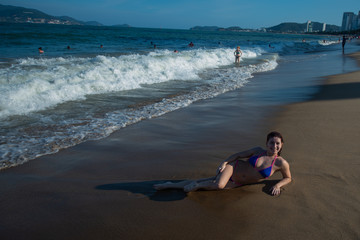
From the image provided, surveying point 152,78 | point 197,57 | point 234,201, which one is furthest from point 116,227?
point 197,57

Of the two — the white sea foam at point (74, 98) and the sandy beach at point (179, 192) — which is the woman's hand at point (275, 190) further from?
the white sea foam at point (74, 98)

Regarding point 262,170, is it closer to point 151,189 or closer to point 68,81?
point 151,189

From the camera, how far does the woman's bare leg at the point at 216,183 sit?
3.09 metres

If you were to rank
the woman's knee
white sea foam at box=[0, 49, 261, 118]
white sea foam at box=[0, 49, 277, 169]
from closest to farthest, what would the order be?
the woman's knee
white sea foam at box=[0, 49, 277, 169]
white sea foam at box=[0, 49, 261, 118]

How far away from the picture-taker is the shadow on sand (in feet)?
10.2

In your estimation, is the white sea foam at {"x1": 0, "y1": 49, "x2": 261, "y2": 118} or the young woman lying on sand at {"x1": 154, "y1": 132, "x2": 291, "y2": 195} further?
the white sea foam at {"x1": 0, "y1": 49, "x2": 261, "y2": 118}

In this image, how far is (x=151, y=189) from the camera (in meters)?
3.32

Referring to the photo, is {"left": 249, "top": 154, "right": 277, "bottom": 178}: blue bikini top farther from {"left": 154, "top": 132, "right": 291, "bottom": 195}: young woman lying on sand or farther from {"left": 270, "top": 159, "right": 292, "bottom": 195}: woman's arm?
{"left": 270, "top": 159, "right": 292, "bottom": 195}: woman's arm

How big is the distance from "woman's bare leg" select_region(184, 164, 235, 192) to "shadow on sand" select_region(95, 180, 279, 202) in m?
0.12

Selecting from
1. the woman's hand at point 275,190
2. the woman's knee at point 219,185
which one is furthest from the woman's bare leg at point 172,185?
the woman's hand at point 275,190

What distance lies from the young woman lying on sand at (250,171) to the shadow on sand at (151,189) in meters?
0.06

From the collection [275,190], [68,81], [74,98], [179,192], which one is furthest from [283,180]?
[68,81]

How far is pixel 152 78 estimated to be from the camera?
12.2 meters

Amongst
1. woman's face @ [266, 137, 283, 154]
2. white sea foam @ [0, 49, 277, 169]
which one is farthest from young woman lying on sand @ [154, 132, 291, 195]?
white sea foam @ [0, 49, 277, 169]
